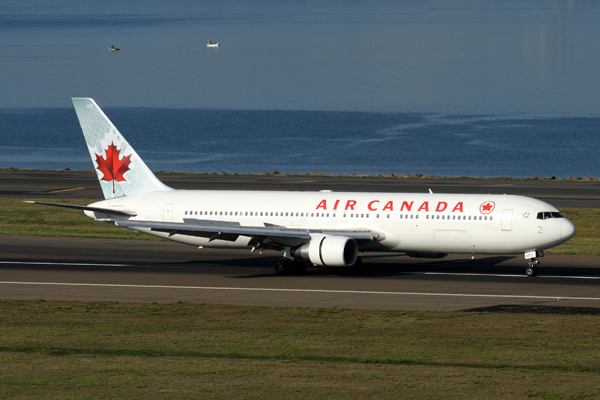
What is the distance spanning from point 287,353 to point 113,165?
A: 28.7m

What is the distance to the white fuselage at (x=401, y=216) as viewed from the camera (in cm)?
4025

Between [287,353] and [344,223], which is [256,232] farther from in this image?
[287,353]

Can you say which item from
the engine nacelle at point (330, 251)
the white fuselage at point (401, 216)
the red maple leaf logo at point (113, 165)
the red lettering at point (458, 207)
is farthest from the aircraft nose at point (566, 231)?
the red maple leaf logo at point (113, 165)

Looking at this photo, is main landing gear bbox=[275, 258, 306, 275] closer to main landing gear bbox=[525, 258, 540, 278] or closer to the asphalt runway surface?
the asphalt runway surface

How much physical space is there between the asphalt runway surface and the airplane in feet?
4.86

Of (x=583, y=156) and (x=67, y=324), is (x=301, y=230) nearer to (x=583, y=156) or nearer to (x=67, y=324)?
(x=67, y=324)

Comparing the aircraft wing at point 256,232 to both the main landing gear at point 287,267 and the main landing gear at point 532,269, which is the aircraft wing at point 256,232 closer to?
the main landing gear at point 287,267

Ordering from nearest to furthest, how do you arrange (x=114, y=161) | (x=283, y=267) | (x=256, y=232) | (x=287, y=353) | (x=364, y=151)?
(x=287, y=353) < (x=256, y=232) < (x=283, y=267) < (x=114, y=161) < (x=364, y=151)

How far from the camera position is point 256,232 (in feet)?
136

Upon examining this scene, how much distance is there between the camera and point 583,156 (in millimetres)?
161125

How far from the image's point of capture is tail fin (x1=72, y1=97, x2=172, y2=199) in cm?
4891

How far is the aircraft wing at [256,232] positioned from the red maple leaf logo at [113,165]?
6551mm

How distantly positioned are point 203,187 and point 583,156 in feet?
328

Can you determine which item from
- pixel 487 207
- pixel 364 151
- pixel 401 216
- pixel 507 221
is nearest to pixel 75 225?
pixel 401 216
